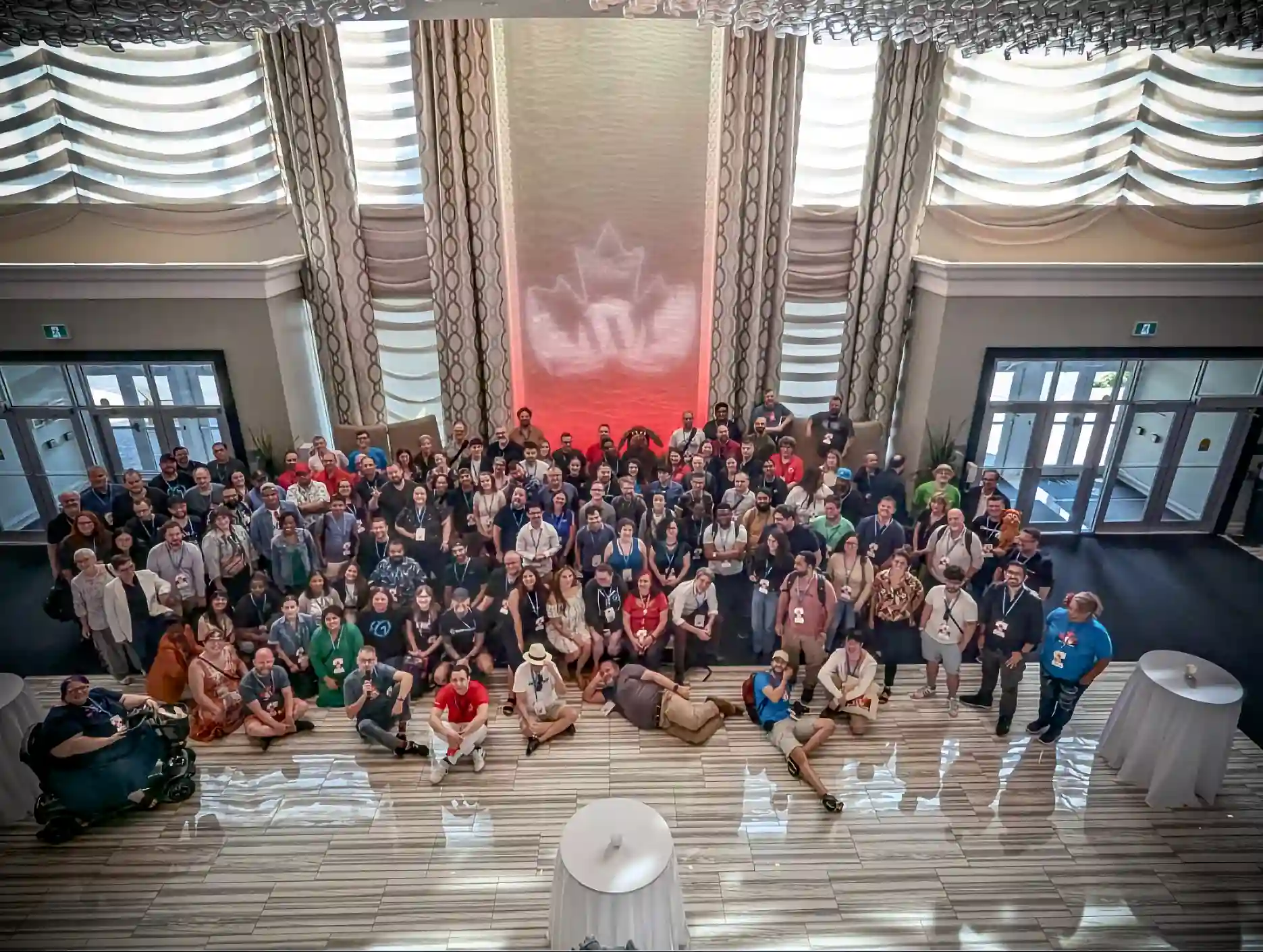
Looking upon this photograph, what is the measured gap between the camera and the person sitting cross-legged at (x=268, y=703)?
5.75 meters

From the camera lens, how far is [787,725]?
19.0ft

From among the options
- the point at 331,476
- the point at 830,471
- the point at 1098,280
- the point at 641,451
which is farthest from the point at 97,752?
the point at 1098,280

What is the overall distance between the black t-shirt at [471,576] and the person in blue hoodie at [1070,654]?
4.48 m

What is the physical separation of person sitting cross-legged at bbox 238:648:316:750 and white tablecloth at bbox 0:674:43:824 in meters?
1.33

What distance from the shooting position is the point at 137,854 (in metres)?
4.98

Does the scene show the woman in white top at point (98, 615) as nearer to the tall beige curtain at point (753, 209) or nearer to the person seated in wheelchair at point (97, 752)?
the person seated in wheelchair at point (97, 752)

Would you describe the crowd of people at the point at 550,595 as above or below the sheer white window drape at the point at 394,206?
below

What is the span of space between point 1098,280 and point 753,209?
375 centimetres

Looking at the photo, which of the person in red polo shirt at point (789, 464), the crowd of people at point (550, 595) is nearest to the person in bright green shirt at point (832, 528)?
the crowd of people at point (550, 595)

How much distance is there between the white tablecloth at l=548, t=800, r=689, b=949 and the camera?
3.86 metres

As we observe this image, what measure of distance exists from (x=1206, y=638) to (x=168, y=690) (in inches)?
359

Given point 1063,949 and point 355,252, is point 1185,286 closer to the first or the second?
point 1063,949

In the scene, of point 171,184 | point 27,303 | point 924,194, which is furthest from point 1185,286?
point 27,303

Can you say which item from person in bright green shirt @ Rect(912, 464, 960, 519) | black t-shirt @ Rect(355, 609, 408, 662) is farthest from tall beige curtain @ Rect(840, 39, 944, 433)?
black t-shirt @ Rect(355, 609, 408, 662)
